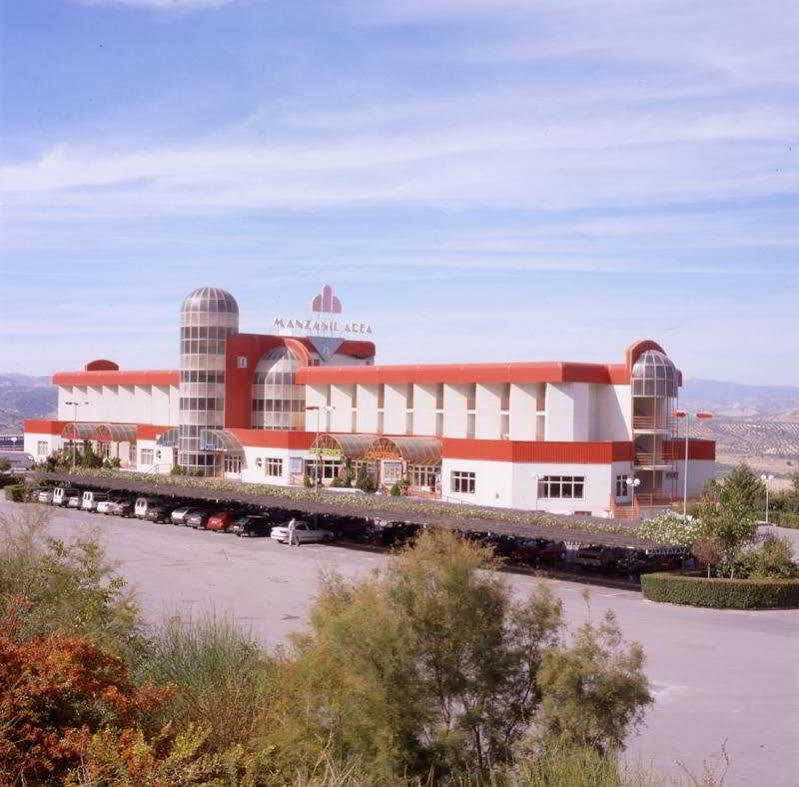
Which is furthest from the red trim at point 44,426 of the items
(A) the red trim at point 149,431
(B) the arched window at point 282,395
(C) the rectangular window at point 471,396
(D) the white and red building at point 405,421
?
(C) the rectangular window at point 471,396

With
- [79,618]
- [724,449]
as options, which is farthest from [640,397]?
[724,449]

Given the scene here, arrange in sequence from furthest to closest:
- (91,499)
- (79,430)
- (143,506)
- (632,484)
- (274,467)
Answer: (79,430), (274,467), (91,499), (143,506), (632,484)

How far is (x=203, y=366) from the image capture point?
75.7m

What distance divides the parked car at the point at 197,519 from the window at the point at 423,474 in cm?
1241

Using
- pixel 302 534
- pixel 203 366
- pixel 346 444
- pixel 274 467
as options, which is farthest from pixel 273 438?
pixel 302 534

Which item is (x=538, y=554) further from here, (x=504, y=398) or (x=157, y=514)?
(x=157, y=514)

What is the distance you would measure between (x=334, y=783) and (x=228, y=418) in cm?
6642

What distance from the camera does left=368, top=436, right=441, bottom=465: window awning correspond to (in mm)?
64125

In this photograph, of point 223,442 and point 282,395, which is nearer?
point 223,442

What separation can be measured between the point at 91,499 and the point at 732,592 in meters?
42.9

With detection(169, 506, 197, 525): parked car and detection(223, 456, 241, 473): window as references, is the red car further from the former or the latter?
detection(223, 456, 241, 473): window

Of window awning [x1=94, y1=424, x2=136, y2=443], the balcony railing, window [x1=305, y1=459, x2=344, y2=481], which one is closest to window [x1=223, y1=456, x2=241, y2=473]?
window [x1=305, y1=459, x2=344, y2=481]

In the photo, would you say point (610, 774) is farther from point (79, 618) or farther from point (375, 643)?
point (79, 618)

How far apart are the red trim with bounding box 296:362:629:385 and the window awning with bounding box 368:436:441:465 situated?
143 inches
